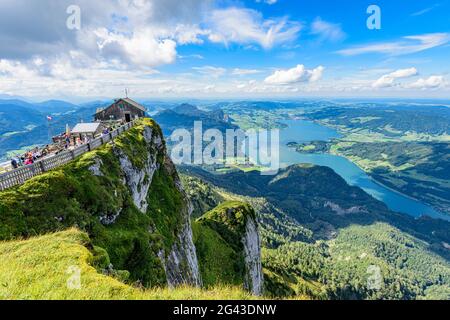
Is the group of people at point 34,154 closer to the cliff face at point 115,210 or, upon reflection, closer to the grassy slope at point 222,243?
the cliff face at point 115,210

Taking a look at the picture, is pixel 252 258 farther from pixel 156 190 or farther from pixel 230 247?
pixel 156 190

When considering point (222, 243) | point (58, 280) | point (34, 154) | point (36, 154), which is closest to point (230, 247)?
point (222, 243)

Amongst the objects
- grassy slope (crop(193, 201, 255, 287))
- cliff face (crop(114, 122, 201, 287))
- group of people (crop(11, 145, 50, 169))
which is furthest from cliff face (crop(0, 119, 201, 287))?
grassy slope (crop(193, 201, 255, 287))

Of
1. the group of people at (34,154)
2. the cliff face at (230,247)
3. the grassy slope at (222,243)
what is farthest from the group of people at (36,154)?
the cliff face at (230,247)

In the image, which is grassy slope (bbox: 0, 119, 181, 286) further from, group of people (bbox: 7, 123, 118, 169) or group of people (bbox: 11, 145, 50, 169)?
group of people (bbox: 11, 145, 50, 169)
